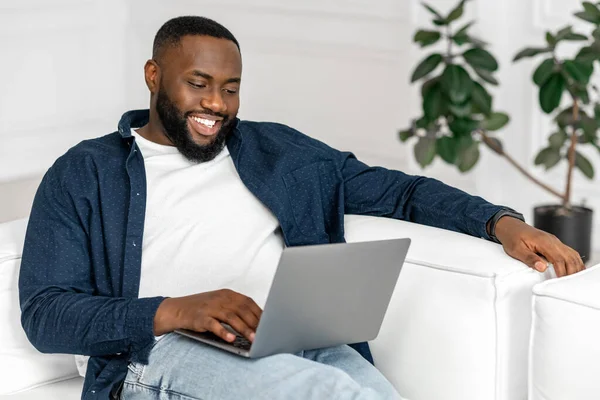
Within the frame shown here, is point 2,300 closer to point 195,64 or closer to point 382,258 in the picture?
point 195,64

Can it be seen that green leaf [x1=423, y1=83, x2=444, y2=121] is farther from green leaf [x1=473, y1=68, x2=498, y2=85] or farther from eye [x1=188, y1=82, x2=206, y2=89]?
eye [x1=188, y1=82, x2=206, y2=89]

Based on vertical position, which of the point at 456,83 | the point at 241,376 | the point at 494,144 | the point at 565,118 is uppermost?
the point at 456,83

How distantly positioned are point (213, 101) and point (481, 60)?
5.22 ft

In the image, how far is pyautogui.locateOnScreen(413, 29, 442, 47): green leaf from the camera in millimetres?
3344

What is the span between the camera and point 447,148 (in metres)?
3.41

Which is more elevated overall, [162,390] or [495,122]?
[495,122]

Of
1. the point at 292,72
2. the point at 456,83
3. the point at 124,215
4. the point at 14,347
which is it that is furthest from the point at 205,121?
the point at 292,72

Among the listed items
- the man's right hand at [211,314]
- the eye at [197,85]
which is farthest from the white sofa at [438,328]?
the eye at [197,85]

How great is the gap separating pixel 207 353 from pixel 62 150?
3.25 m

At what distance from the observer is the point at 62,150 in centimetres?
467

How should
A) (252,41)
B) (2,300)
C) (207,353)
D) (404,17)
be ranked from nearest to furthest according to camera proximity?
(207,353) < (2,300) < (404,17) < (252,41)

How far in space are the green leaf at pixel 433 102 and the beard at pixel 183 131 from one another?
58.5 inches

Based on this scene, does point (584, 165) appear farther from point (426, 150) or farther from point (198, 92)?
point (198, 92)

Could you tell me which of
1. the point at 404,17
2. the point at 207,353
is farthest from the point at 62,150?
the point at 207,353
